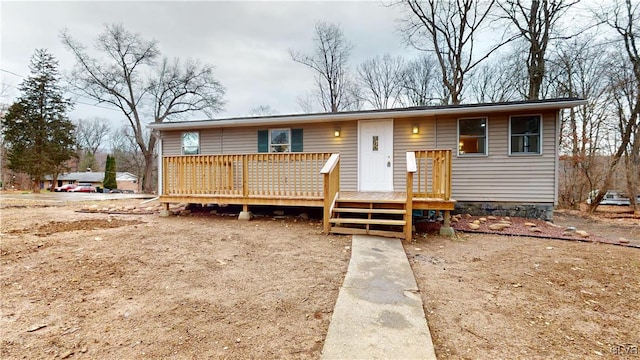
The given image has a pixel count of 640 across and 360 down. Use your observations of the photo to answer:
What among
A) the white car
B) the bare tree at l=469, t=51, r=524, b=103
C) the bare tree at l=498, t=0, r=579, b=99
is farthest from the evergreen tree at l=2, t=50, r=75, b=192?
the white car

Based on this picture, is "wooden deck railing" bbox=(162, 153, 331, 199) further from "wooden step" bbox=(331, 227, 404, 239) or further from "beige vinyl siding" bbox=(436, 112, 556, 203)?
"beige vinyl siding" bbox=(436, 112, 556, 203)

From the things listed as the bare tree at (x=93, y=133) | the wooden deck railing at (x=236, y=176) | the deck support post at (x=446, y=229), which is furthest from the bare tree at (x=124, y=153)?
the deck support post at (x=446, y=229)

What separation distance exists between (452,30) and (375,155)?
10953mm

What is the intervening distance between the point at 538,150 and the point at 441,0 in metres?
10.8

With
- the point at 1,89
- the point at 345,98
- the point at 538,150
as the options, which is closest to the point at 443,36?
the point at 345,98

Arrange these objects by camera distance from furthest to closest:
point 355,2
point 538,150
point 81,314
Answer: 1. point 355,2
2. point 538,150
3. point 81,314

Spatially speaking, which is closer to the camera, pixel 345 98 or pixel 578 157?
pixel 578 157

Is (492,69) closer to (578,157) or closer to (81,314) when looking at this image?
(578,157)

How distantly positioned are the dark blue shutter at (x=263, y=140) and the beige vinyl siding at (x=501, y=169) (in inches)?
192

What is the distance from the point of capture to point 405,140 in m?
7.77

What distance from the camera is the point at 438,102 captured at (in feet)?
57.9

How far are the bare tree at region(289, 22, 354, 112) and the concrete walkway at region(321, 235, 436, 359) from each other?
712 inches

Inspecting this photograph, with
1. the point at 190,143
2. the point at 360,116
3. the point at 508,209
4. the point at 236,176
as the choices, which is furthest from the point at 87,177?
the point at 508,209

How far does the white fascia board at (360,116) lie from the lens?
662 centimetres
